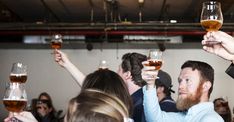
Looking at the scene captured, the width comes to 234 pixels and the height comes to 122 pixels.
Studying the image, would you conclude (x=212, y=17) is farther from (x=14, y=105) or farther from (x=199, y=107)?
(x=14, y=105)

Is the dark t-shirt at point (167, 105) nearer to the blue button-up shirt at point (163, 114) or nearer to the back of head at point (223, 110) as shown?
the blue button-up shirt at point (163, 114)

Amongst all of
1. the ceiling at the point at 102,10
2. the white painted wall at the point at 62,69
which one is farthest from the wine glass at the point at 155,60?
the white painted wall at the point at 62,69

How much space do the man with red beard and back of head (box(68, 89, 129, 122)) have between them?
39.9 inches

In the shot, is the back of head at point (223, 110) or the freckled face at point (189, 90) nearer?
the freckled face at point (189, 90)

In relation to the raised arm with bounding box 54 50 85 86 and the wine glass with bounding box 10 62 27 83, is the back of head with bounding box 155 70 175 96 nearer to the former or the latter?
the raised arm with bounding box 54 50 85 86

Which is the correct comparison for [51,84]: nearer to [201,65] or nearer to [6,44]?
[6,44]

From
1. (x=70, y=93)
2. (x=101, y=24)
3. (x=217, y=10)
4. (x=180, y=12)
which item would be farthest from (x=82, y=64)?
(x=217, y=10)

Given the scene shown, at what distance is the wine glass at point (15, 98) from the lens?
1.96 meters

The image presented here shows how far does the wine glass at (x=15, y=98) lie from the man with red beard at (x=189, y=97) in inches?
26.9

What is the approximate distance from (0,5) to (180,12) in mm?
2945

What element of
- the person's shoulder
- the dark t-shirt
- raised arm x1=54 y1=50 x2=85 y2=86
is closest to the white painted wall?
the dark t-shirt

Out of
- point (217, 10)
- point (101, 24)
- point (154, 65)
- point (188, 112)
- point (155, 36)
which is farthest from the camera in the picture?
point (155, 36)

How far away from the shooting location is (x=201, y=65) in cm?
277

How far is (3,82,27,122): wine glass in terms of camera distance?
6.42ft
